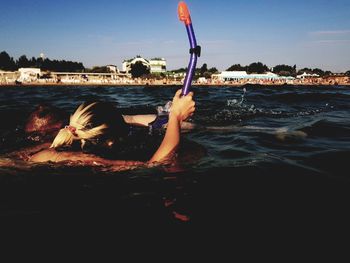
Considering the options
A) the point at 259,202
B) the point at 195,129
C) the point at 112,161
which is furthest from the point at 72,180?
the point at 195,129

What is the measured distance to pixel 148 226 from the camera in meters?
2.00

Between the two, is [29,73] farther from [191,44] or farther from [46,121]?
[191,44]

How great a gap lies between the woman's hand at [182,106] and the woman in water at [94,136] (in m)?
0.06

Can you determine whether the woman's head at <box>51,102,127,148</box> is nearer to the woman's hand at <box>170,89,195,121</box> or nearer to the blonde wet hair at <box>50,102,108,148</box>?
the blonde wet hair at <box>50,102,108,148</box>

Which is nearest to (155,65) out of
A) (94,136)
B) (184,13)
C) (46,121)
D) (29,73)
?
(29,73)

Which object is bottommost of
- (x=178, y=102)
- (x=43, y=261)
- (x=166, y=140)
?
(x=43, y=261)

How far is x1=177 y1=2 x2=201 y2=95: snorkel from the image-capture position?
2248mm

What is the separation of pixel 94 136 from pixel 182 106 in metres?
1.04

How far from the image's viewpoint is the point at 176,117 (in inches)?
101

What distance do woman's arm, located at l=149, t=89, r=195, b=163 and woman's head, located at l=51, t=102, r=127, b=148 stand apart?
645mm

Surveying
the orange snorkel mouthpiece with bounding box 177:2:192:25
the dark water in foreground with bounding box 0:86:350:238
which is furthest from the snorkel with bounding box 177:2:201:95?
the dark water in foreground with bounding box 0:86:350:238

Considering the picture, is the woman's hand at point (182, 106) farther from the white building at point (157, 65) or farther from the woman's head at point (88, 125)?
the white building at point (157, 65)

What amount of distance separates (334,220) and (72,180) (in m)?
2.23

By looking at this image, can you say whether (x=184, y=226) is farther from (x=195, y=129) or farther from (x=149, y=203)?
(x=195, y=129)
